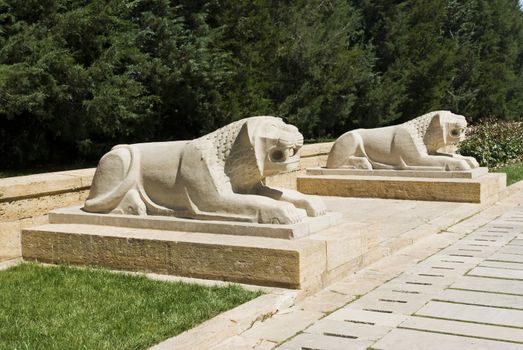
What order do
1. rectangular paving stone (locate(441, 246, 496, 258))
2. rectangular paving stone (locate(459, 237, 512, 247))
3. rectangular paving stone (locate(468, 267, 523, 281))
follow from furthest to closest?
rectangular paving stone (locate(459, 237, 512, 247)), rectangular paving stone (locate(441, 246, 496, 258)), rectangular paving stone (locate(468, 267, 523, 281))

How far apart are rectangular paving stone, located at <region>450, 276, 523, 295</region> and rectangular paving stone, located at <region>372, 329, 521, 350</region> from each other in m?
1.31

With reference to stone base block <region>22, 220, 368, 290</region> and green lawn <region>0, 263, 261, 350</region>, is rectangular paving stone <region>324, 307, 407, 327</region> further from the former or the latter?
green lawn <region>0, 263, 261, 350</region>

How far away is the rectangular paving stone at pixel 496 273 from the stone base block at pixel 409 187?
4.28 m

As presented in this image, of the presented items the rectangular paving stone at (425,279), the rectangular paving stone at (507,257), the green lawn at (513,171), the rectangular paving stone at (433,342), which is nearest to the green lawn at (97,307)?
the rectangular paving stone at (433,342)

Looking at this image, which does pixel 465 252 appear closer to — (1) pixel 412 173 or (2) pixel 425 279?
(2) pixel 425 279

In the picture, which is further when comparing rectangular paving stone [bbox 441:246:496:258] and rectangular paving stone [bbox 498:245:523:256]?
rectangular paving stone [bbox 498:245:523:256]

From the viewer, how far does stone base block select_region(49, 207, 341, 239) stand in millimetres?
5801

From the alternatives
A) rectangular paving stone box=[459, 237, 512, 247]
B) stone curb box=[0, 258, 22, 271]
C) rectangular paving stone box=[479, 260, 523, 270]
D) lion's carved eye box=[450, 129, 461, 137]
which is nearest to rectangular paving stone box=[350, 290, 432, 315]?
rectangular paving stone box=[479, 260, 523, 270]

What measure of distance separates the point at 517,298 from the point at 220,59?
1253 centimetres

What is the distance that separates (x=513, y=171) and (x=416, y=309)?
10629 millimetres

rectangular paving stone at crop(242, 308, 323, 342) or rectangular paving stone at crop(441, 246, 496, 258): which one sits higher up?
rectangular paving stone at crop(242, 308, 323, 342)

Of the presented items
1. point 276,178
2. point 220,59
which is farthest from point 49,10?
point 276,178

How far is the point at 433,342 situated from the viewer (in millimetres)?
4309

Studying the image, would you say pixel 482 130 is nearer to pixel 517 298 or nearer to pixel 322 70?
pixel 322 70
